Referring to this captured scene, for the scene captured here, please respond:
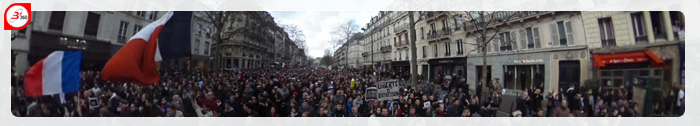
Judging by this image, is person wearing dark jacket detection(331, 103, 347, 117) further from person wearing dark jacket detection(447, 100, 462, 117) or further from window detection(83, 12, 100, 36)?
window detection(83, 12, 100, 36)

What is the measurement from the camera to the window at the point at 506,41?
3928 millimetres

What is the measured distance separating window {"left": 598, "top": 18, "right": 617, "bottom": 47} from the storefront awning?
158mm

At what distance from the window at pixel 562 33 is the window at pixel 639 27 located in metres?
0.71

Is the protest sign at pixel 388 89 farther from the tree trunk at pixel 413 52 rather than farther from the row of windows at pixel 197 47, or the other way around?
the row of windows at pixel 197 47

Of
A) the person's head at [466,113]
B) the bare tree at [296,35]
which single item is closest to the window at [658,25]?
the person's head at [466,113]

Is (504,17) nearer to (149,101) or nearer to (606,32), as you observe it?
(606,32)

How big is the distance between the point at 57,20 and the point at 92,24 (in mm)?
369

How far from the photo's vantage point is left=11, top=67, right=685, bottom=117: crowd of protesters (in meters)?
3.96

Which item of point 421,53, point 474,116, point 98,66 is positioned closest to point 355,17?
point 421,53

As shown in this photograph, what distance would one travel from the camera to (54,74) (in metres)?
3.80

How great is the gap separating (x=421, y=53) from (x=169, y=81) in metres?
3.56

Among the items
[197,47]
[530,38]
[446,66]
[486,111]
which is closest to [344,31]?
[446,66]

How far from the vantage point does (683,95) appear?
3.84 metres

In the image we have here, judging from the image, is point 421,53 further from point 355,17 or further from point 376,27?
point 355,17
